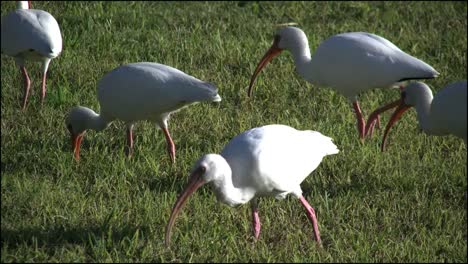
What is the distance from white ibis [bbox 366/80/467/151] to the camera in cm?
550

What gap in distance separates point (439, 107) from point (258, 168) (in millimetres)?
1246

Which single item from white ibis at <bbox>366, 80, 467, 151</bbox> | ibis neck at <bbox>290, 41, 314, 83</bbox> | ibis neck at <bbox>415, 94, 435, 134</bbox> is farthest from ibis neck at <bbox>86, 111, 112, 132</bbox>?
ibis neck at <bbox>415, 94, 435, 134</bbox>

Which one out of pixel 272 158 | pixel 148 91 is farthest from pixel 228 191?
pixel 148 91

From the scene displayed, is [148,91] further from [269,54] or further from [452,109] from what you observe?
[452,109]

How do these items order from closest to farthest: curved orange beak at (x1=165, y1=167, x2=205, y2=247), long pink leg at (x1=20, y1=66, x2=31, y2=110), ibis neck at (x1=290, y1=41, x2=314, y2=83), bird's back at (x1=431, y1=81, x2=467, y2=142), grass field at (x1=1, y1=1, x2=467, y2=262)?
curved orange beak at (x1=165, y1=167, x2=205, y2=247) → grass field at (x1=1, y1=1, x2=467, y2=262) → bird's back at (x1=431, y1=81, x2=467, y2=142) → long pink leg at (x1=20, y1=66, x2=31, y2=110) → ibis neck at (x1=290, y1=41, x2=314, y2=83)

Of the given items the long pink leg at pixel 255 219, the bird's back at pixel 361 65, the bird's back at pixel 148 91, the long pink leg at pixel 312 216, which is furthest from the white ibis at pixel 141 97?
the bird's back at pixel 361 65

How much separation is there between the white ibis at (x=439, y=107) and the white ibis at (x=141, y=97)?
50.5 inches

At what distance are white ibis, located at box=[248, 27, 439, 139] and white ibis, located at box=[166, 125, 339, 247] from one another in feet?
3.81

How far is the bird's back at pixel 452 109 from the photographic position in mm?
5465

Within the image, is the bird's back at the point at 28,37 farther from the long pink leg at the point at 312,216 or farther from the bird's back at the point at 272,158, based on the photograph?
the long pink leg at the point at 312,216

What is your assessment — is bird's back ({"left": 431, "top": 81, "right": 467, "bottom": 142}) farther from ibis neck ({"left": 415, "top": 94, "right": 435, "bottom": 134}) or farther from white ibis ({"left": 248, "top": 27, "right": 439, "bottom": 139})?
white ibis ({"left": 248, "top": 27, "right": 439, "bottom": 139})

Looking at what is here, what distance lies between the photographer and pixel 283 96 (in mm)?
7566

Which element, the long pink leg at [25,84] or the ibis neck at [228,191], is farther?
the long pink leg at [25,84]

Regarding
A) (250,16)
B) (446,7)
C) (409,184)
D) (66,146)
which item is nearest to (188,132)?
(66,146)
